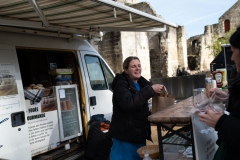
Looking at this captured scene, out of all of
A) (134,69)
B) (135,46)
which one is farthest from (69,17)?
(135,46)

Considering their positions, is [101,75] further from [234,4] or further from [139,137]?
[234,4]

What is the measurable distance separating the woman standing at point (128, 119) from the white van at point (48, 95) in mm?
1421

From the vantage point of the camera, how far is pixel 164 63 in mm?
19688

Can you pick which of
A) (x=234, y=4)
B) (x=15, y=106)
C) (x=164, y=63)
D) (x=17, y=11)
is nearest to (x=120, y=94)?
(x=15, y=106)

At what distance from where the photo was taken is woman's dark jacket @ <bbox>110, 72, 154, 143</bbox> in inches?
106

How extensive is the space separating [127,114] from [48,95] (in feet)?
6.79

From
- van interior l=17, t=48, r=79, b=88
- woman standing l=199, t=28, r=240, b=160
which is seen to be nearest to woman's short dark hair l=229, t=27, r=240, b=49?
woman standing l=199, t=28, r=240, b=160

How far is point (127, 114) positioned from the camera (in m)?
2.83

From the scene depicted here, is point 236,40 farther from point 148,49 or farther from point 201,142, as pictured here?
point 148,49

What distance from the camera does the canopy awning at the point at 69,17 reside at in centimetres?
314

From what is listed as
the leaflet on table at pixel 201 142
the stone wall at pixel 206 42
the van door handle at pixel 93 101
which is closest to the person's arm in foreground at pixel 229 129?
the leaflet on table at pixel 201 142

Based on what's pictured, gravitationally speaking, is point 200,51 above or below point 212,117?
above

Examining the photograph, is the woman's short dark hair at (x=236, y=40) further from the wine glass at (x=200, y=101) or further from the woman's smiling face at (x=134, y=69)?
the woman's smiling face at (x=134, y=69)

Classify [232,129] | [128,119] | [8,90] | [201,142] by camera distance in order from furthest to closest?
[8,90] < [128,119] < [201,142] < [232,129]
